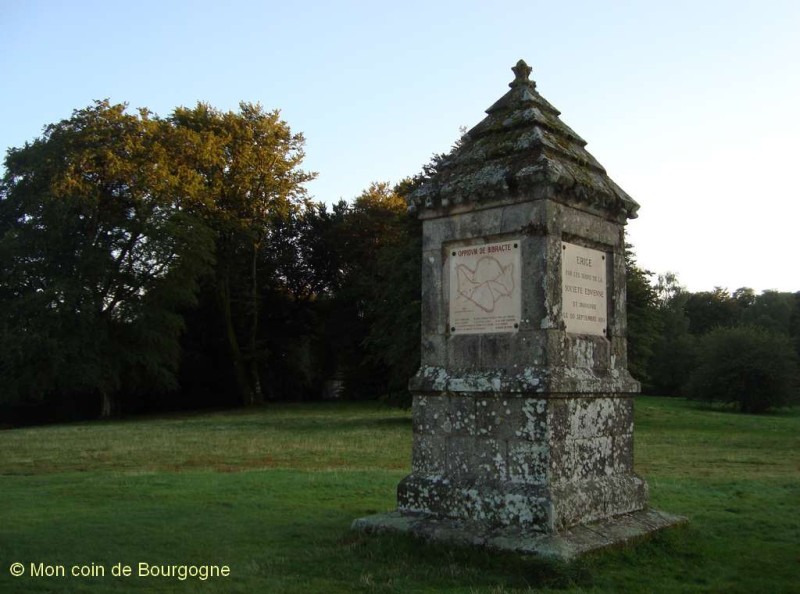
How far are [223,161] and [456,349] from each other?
37.8 metres

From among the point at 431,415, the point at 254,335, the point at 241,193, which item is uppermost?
the point at 241,193

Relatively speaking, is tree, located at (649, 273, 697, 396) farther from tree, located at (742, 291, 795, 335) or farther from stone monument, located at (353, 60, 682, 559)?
stone monument, located at (353, 60, 682, 559)

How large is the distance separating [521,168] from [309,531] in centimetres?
445

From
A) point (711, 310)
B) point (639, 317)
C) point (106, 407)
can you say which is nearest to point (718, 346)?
point (639, 317)

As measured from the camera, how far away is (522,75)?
28.8 ft

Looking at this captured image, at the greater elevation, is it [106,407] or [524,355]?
[524,355]

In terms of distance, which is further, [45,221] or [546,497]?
[45,221]

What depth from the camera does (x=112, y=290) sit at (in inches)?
1623

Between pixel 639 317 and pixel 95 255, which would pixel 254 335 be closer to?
pixel 95 255

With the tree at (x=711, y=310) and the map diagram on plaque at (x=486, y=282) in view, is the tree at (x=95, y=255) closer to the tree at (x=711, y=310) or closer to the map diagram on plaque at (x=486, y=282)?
the map diagram on plaque at (x=486, y=282)

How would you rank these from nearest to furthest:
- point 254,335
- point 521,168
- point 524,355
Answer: point 524,355 → point 521,168 → point 254,335

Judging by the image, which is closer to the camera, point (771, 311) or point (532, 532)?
point (532, 532)

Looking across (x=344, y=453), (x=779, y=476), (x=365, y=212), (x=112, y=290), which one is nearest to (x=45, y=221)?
(x=112, y=290)

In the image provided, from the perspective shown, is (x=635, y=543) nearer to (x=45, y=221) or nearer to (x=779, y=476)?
(x=779, y=476)
